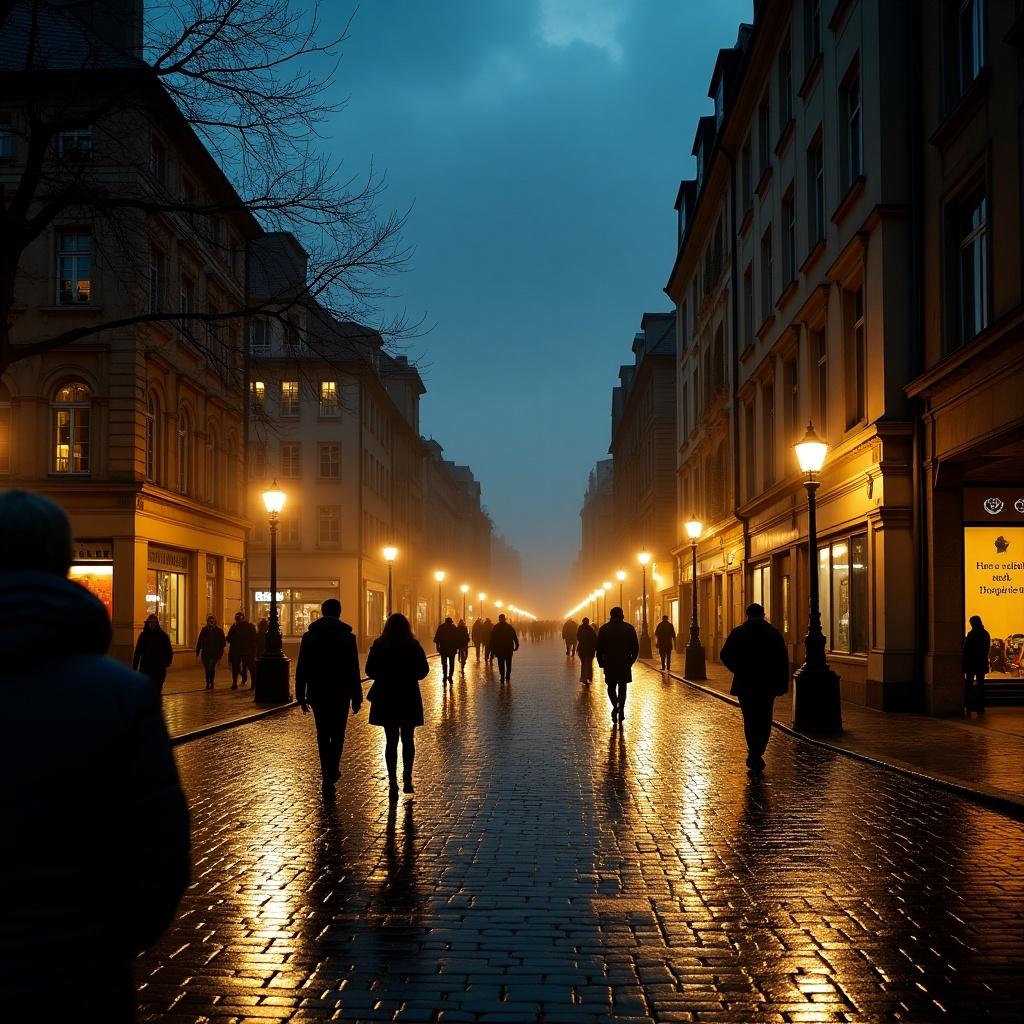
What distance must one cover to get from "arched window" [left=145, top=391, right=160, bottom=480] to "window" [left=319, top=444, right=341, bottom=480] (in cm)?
2553

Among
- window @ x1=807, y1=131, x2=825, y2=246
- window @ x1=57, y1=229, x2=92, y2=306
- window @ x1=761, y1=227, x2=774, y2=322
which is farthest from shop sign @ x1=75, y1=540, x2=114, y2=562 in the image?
window @ x1=807, y1=131, x2=825, y2=246

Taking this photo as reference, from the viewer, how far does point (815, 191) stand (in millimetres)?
26578

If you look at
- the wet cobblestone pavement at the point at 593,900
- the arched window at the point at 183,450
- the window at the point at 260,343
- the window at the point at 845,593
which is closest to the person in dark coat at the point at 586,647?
the window at the point at 845,593

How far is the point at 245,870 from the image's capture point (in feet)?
25.8

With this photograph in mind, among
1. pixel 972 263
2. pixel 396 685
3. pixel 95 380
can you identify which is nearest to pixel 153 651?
pixel 396 685

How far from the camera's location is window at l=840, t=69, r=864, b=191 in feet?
74.5

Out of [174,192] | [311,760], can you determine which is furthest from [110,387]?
[311,760]

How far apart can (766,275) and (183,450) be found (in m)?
17.0

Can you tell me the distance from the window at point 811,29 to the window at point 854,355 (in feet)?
19.2

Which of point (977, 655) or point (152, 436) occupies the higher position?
point (152, 436)

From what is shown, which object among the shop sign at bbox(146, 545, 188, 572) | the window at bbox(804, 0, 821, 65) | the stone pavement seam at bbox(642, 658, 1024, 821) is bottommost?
the stone pavement seam at bbox(642, 658, 1024, 821)

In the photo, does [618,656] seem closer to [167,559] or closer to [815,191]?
[815,191]

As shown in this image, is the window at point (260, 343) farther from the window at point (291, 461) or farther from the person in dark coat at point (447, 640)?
the person in dark coat at point (447, 640)

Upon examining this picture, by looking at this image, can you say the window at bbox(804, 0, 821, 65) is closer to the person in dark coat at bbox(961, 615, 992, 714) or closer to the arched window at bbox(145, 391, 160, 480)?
the person in dark coat at bbox(961, 615, 992, 714)
